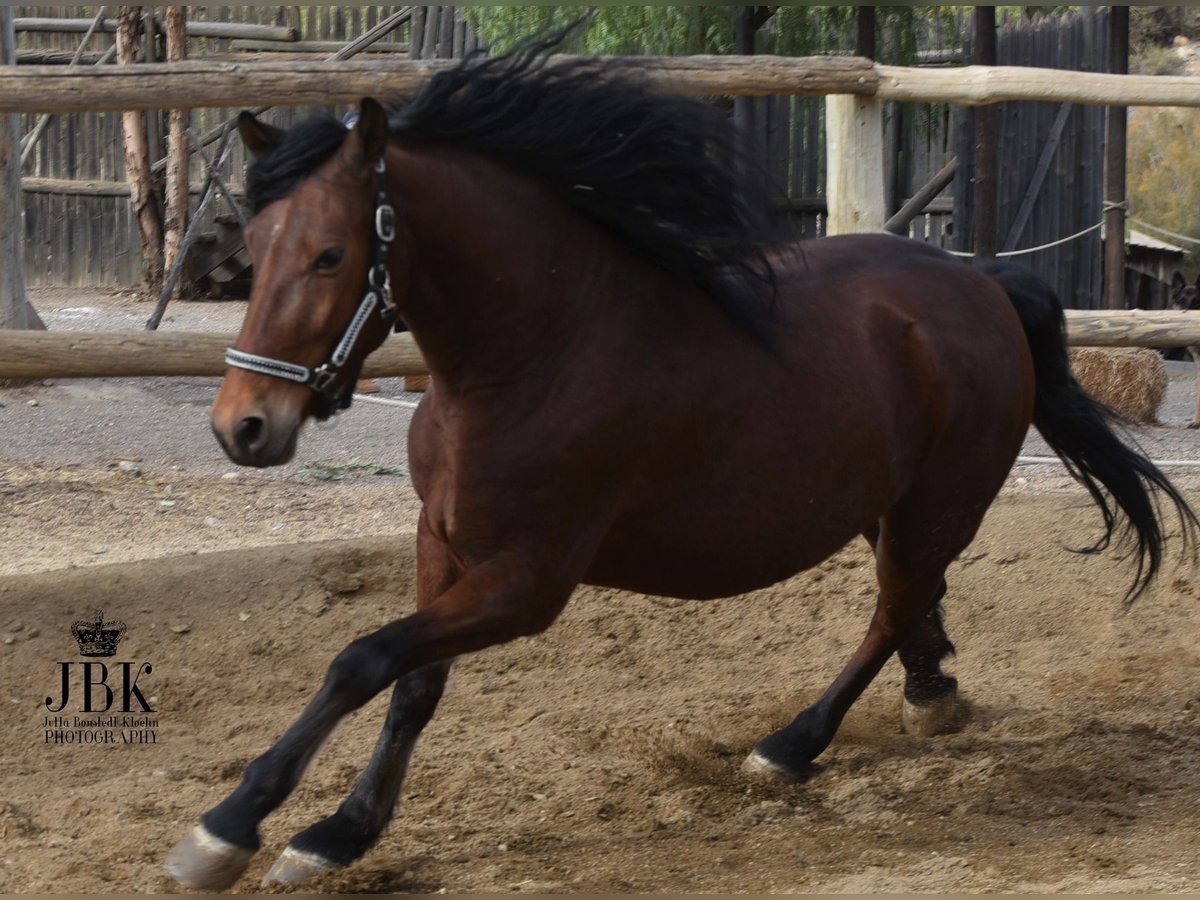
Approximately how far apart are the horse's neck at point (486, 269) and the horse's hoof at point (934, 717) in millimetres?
2006

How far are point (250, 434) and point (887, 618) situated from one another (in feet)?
7.37

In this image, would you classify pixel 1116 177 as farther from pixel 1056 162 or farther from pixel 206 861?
pixel 206 861

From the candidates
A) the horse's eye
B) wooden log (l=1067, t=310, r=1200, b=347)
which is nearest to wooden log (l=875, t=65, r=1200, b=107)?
wooden log (l=1067, t=310, r=1200, b=347)

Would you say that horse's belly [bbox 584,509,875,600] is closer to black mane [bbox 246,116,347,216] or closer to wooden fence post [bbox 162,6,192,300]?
black mane [bbox 246,116,347,216]

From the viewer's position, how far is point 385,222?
288cm

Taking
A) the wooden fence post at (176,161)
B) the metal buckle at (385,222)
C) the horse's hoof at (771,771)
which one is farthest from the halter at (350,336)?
the wooden fence post at (176,161)

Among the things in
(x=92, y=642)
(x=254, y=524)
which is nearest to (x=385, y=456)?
(x=254, y=524)

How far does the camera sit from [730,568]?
361cm

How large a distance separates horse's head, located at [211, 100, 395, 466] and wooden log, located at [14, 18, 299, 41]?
15.0 meters

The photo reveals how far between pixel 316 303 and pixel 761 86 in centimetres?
321

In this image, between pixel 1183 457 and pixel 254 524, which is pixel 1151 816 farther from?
pixel 1183 457

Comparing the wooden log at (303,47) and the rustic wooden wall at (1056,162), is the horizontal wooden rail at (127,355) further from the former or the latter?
the wooden log at (303,47)

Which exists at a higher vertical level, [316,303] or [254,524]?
[316,303]

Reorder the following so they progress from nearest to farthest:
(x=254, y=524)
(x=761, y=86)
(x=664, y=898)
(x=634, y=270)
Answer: (x=664, y=898) < (x=634, y=270) < (x=761, y=86) < (x=254, y=524)
